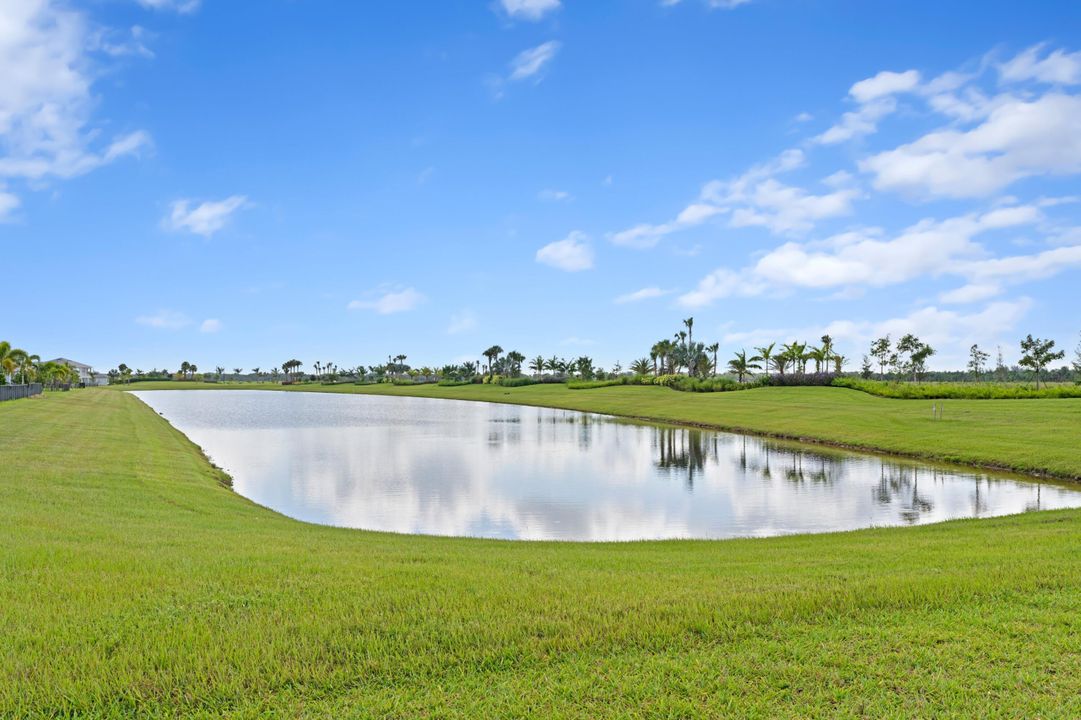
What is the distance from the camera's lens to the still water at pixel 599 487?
15109 mm

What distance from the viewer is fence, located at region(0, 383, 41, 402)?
154 feet

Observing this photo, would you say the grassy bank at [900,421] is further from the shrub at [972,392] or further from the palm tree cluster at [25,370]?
the palm tree cluster at [25,370]

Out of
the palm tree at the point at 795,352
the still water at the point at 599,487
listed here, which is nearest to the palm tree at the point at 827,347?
the palm tree at the point at 795,352

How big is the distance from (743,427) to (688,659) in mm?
36785

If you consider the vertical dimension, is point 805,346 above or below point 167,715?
above

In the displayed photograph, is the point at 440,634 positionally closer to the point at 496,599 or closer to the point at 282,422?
the point at 496,599

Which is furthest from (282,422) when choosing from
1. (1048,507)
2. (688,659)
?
(688,659)

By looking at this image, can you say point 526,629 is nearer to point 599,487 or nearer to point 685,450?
point 599,487

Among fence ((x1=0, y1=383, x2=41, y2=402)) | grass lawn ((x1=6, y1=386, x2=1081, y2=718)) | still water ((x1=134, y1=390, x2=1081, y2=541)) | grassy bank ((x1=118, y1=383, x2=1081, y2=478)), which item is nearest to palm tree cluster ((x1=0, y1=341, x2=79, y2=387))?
fence ((x1=0, y1=383, x2=41, y2=402))

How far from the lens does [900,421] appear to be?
1329 inches

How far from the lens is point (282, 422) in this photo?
150ft

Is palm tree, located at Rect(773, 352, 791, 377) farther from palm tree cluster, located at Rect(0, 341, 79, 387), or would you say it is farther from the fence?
palm tree cluster, located at Rect(0, 341, 79, 387)

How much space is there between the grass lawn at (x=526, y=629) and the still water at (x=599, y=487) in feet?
17.8

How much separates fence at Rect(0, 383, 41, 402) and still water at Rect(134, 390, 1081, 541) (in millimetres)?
22995
